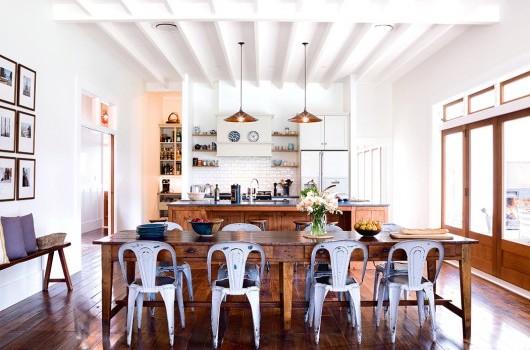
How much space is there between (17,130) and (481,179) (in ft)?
20.0

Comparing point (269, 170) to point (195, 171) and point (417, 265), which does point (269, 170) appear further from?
point (417, 265)

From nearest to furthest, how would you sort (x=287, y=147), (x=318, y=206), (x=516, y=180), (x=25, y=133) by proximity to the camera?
(x=318, y=206), (x=25, y=133), (x=516, y=180), (x=287, y=147)

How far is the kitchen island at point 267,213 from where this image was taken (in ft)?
20.6

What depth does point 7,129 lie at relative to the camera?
14.3ft

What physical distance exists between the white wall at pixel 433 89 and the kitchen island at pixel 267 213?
1.76 metres

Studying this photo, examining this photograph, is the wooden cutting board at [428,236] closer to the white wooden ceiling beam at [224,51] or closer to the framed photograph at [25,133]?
the white wooden ceiling beam at [224,51]

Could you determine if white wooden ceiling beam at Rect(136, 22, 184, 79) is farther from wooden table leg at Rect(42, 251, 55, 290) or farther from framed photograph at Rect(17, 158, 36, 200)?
wooden table leg at Rect(42, 251, 55, 290)

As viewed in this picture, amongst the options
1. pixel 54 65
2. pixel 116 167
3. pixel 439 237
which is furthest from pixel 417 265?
pixel 116 167

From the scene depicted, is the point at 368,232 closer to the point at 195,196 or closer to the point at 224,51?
the point at 195,196

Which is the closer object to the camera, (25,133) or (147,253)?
(147,253)

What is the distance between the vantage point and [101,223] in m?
11.4

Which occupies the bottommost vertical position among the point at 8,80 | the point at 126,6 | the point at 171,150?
the point at 171,150

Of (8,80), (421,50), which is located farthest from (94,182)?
(421,50)

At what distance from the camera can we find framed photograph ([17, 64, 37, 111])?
15.0 feet
